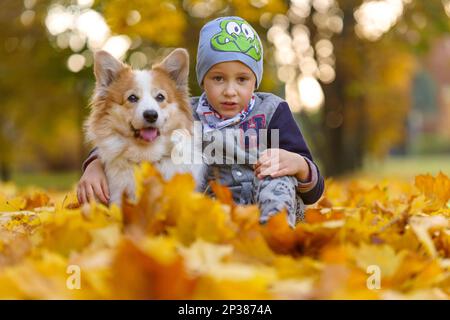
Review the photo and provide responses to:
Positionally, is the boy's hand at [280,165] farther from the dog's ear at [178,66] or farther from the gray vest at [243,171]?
the dog's ear at [178,66]

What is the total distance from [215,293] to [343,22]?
1274 centimetres

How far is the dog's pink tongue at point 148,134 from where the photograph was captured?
2.40 meters

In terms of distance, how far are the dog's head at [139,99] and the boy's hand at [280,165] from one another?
44cm

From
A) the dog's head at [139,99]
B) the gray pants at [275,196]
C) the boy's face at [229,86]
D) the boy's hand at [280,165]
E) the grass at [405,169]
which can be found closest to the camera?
the gray pants at [275,196]

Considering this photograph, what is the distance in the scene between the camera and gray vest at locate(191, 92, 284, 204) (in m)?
2.51

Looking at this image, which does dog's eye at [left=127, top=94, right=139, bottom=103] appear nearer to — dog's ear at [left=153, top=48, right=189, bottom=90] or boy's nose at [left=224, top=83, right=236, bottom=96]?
dog's ear at [left=153, top=48, right=189, bottom=90]

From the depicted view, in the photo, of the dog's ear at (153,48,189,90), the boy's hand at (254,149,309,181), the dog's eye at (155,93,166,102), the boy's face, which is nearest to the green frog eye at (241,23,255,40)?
Result: the boy's face

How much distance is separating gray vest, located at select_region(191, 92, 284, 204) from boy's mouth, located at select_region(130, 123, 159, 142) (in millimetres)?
250

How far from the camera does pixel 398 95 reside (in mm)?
25188

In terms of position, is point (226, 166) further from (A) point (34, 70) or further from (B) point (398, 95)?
(B) point (398, 95)

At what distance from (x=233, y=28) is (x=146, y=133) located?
0.62 metres

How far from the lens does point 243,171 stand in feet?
8.33

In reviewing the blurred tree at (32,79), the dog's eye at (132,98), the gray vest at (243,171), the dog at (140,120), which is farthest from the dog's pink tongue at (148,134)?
the blurred tree at (32,79)
